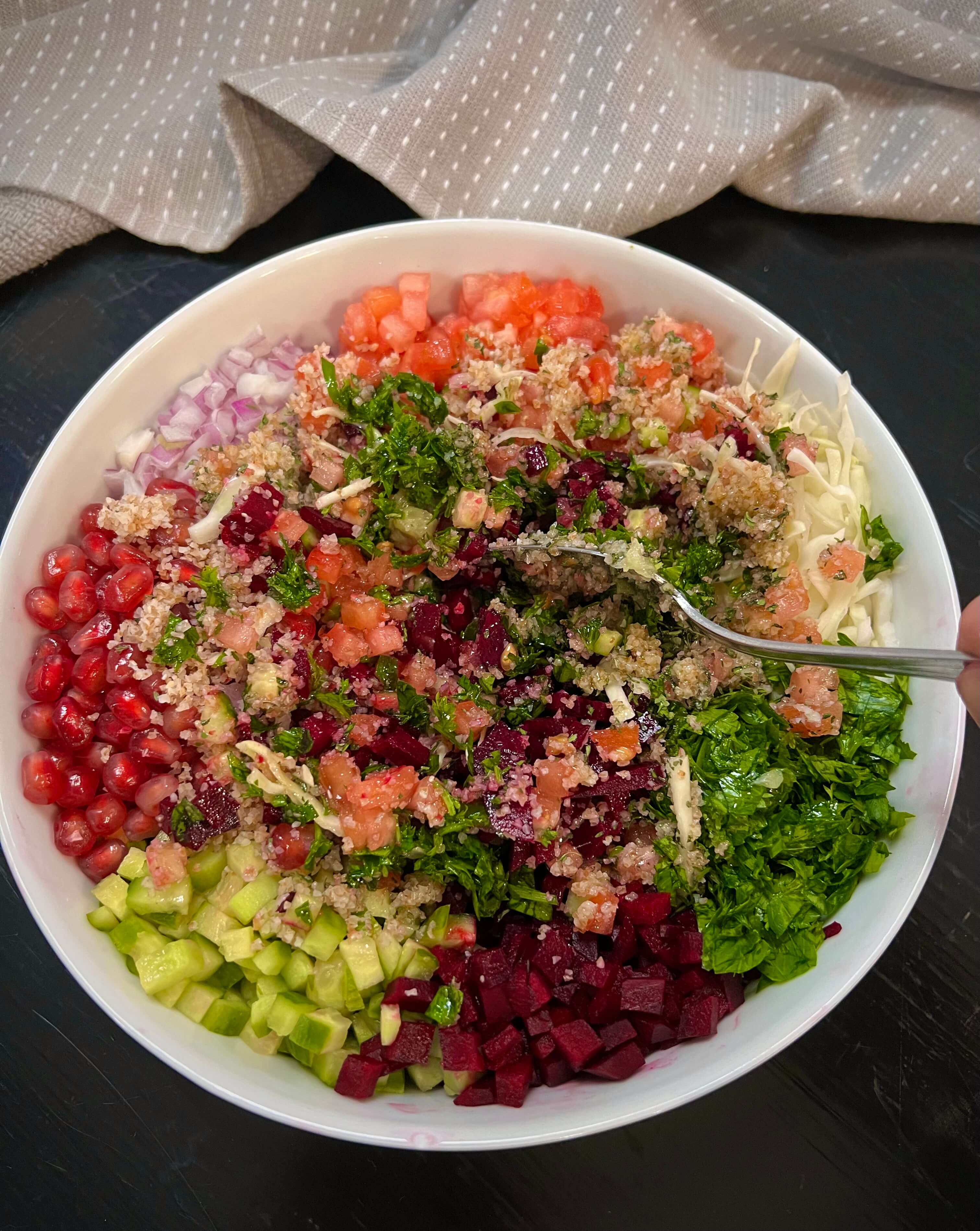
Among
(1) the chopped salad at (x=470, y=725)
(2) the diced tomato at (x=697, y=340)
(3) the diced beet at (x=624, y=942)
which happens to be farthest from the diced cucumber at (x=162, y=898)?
(2) the diced tomato at (x=697, y=340)

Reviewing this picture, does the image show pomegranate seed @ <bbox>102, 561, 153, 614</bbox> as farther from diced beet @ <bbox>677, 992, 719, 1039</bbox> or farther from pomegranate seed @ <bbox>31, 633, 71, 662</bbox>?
diced beet @ <bbox>677, 992, 719, 1039</bbox>

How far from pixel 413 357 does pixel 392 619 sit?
658 millimetres

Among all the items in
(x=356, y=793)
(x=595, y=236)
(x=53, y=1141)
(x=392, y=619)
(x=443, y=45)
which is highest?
(x=443, y=45)

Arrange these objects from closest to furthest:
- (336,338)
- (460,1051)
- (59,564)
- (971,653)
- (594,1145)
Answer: (971,653), (460,1051), (59,564), (594,1145), (336,338)

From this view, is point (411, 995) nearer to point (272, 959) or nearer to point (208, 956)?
point (272, 959)

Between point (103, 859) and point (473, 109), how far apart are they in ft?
6.80

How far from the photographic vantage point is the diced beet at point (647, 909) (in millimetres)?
1788

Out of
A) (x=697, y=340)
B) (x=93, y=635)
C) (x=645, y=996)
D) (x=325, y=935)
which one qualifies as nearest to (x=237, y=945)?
(x=325, y=935)

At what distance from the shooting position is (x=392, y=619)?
1899 mm

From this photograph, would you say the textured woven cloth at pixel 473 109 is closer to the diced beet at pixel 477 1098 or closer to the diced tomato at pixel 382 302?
the diced tomato at pixel 382 302

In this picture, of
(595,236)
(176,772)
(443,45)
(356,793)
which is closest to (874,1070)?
(356,793)

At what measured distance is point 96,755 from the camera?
1861 millimetres

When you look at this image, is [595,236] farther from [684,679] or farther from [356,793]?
[356,793]

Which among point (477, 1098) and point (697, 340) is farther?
point (697, 340)
